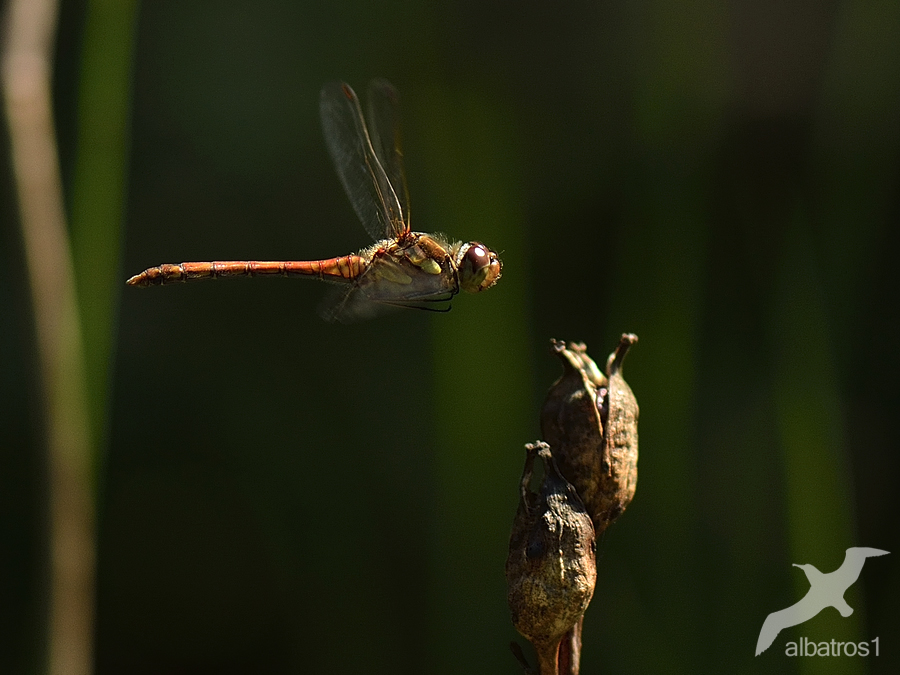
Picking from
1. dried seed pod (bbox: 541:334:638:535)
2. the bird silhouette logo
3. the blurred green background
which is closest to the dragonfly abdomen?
the blurred green background

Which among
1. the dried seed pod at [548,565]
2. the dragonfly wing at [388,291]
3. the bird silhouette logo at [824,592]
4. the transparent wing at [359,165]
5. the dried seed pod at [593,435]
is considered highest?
the transparent wing at [359,165]

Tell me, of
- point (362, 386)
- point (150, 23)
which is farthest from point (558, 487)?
point (150, 23)

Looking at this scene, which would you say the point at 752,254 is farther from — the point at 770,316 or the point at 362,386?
the point at 362,386

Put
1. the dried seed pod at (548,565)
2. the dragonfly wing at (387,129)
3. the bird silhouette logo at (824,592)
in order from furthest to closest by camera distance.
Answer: the dragonfly wing at (387,129) → the bird silhouette logo at (824,592) → the dried seed pod at (548,565)

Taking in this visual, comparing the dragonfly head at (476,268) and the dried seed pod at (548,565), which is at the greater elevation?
the dragonfly head at (476,268)

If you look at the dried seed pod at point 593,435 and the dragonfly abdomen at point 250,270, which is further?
the dragonfly abdomen at point 250,270

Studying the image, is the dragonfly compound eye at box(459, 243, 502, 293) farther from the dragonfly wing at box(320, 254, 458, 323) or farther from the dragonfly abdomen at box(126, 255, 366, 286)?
the dragonfly abdomen at box(126, 255, 366, 286)

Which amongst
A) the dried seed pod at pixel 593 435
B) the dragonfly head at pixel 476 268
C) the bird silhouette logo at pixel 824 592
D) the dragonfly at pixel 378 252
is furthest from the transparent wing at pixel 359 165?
the bird silhouette logo at pixel 824 592

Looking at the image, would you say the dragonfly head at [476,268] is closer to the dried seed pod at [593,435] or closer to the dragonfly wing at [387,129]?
the dragonfly wing at [387,129]
